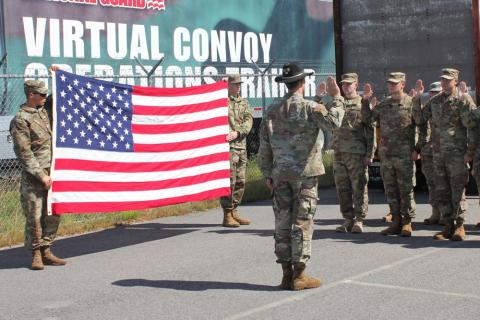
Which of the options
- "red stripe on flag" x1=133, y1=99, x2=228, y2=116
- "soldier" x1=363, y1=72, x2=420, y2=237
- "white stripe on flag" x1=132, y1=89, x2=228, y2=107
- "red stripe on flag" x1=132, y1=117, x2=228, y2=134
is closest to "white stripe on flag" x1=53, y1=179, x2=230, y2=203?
"red stripe on flag" x1=132, y1=117, x2=228, y2=134

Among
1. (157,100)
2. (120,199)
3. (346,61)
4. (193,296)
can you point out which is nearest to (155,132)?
(157,100)

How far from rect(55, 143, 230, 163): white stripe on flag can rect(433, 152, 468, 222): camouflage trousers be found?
276 cm

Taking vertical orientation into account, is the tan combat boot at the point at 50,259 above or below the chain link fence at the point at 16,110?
below

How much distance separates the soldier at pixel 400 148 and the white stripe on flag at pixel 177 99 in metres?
2.19

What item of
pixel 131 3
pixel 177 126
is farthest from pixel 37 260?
pixel 131 3

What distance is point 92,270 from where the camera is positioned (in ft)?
26.3

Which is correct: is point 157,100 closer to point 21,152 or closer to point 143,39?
point 21,152

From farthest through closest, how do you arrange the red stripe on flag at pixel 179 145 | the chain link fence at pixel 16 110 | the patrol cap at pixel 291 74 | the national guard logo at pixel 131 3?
the national guard logo at pixel 131 3
the chain link fence at pixel 16 110
the red stripe on flag at pixel 179 145
the patrol cap at pixel 291 74

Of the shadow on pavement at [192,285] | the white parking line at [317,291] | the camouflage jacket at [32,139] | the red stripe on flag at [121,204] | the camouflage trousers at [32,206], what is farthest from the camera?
the red stripe on flag at [121,204]

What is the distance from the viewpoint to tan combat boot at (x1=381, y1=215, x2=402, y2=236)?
947cm

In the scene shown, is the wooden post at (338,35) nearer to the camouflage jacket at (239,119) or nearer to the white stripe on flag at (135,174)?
the camouflage jacket at (239,119)

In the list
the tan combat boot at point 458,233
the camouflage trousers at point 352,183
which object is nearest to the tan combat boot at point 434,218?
the camouflage trousers at point 352,183

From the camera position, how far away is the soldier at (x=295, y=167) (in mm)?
6859

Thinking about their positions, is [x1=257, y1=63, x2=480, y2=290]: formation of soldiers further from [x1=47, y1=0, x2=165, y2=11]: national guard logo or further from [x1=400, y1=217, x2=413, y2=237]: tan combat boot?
[x1=47, y1=0, x2=165, y2=11]: national guard logo
